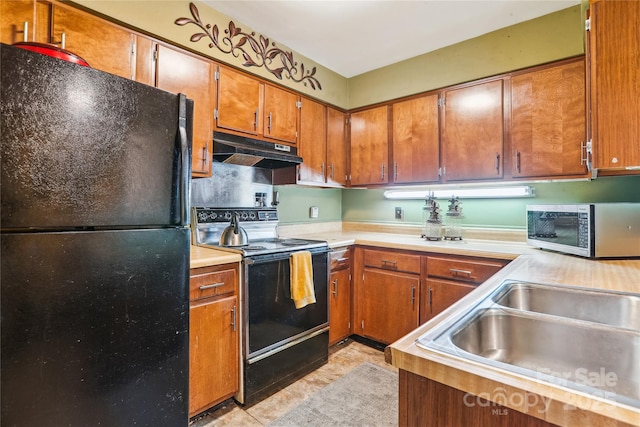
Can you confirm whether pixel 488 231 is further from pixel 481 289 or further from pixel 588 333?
pixel 588 333

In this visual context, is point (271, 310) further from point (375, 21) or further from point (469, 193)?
point (375, 21)

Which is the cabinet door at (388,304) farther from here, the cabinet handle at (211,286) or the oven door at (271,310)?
the cabinet handle at (211,286)

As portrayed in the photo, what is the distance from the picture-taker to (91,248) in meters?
1.08

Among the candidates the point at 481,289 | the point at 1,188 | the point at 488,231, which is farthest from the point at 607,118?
the point at 1,188

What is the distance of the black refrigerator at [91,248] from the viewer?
3.10 ft

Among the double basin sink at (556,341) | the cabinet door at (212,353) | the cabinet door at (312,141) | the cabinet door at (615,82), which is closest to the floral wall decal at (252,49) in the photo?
the cabinet door at (312,141)

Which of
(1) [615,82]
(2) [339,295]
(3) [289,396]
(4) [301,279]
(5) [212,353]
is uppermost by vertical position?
(1) [615,82]

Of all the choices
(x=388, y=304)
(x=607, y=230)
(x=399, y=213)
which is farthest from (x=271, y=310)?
(x=607, y=230)

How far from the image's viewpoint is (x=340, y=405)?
190cm

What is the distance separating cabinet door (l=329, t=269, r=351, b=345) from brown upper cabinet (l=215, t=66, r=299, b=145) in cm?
121

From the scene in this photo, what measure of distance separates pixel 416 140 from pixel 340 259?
49.2 inches

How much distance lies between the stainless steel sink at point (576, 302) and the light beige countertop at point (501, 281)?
0.06m

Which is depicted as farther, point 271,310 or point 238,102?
point 238,102

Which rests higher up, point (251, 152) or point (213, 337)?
point (251, 152)
